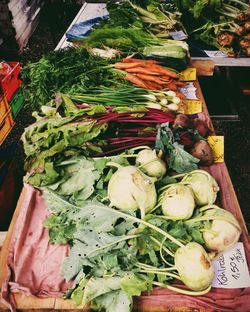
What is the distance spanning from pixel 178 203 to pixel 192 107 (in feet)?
5.19

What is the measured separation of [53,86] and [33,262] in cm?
166

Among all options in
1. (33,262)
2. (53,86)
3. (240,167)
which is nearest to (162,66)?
(53,86)

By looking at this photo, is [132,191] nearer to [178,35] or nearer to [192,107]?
[192,107]

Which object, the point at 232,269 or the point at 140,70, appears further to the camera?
the point at 140,70

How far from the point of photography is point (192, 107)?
3.27 metres

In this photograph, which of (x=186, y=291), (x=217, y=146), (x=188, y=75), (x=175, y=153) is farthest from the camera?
(x=188, y=75)

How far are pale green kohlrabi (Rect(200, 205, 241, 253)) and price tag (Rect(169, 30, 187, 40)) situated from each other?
9.63ft

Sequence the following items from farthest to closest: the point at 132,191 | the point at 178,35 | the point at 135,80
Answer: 1. the point at 178,35
2. the point at 135,80
3. the point at 132,191

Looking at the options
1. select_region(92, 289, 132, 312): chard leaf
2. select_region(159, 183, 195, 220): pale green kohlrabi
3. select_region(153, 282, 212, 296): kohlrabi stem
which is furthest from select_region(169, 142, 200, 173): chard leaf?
select_region(92, 289, 132, 312): chard leaf

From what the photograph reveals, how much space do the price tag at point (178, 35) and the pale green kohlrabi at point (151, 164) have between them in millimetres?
2543

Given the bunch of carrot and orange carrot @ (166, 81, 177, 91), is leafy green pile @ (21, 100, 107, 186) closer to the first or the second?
the bunch of carrot

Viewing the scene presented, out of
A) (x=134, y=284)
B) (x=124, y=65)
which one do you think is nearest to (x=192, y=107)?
(x=124, y=65)

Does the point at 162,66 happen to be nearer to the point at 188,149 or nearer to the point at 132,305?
the point at 188,149

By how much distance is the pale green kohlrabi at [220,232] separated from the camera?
1.85 metres
